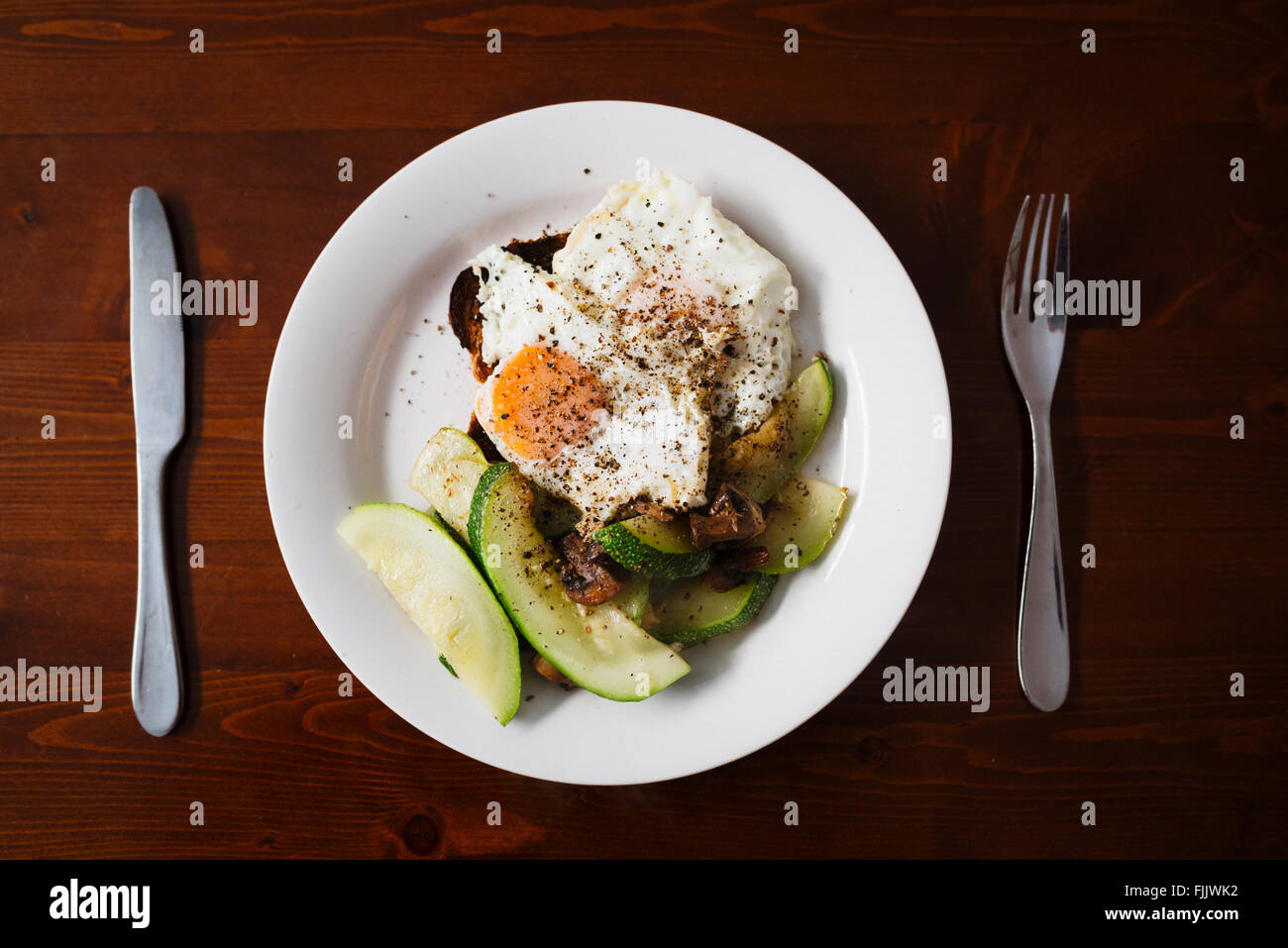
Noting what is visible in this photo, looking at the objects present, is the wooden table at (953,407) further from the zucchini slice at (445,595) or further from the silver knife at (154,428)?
the zucchini slice at (445,595)

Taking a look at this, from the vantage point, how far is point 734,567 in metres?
2.30

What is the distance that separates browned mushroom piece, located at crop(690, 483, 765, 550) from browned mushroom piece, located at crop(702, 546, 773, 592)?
122mm

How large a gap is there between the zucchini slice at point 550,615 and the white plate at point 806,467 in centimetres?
17

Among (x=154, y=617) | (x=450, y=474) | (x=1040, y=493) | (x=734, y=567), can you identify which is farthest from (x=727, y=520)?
(x=154, y=617)

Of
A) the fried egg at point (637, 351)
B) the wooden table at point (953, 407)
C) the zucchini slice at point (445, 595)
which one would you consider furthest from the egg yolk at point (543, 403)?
the wooden table at point (953, 407)

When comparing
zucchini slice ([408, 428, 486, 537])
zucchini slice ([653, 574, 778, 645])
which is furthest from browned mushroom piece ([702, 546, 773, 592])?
zucchini slice ([408, 428, 486, 537])

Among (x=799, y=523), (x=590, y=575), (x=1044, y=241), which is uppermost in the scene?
(x=1044, y=241)

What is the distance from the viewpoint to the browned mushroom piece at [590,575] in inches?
87.1

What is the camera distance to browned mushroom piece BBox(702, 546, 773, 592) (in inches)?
90.1

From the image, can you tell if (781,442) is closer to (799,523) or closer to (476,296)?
(799,523)

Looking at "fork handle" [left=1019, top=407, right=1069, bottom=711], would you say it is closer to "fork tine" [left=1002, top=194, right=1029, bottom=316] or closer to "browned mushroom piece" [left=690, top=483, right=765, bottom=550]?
"fork tine" [left=1002, top=194, right=1029, bottom=316]

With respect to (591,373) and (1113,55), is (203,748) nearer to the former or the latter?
(591,373)

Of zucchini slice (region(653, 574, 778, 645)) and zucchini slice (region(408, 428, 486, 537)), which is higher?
zucchini slice (region(408, 428, 486, 537))

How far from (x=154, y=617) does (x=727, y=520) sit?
1.86 m
